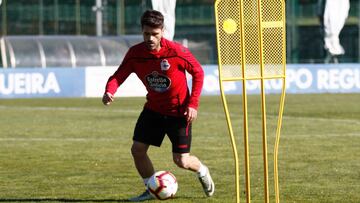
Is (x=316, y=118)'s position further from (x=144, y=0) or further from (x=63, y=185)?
(x=144, y=0)

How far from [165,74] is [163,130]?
670 mm

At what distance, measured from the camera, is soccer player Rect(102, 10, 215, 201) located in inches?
462

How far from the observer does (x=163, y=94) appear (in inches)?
471

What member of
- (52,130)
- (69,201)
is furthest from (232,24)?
(52,130)

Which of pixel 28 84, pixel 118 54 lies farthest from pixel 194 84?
pixel 118 54

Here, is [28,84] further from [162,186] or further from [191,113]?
[191,113]

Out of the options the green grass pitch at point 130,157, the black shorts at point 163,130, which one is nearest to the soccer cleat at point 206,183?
the green grass pitch at point 130,157

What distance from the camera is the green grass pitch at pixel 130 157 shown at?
13.0m

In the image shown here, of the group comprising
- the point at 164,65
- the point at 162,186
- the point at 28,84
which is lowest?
the point at 28,84

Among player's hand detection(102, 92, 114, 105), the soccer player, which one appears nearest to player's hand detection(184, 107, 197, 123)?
the soccer player

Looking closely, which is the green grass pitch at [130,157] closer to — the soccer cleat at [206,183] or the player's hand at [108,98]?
the soccer cleat at [206,183]

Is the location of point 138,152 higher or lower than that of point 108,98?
lower

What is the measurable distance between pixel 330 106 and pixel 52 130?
10946 millimetres

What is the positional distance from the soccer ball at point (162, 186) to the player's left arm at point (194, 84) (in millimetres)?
657
